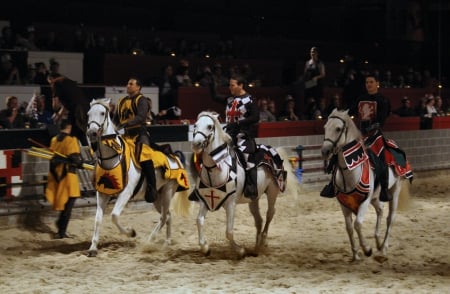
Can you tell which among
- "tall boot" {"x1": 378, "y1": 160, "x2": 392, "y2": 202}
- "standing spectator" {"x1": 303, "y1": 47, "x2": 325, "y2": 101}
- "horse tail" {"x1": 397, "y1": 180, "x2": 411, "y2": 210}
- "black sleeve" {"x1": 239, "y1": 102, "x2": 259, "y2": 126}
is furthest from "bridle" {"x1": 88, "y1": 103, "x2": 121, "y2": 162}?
"standing spectator" {"x1": 303, "y1": 47, "x2": 325, "y2": 101}

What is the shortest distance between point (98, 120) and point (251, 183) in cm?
193

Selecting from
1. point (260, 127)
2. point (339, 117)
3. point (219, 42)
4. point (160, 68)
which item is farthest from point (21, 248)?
point (219, 42)

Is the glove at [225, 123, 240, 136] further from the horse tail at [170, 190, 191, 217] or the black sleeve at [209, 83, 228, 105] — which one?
the horse tail at [170, 190, 191, 217]

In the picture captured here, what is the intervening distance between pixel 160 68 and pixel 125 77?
104 cm

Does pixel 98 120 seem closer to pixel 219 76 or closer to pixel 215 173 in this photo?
pixel 215 173

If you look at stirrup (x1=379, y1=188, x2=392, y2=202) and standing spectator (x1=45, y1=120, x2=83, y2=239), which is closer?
stirrup (x1=379, y1=188, x2=392, y2=202)

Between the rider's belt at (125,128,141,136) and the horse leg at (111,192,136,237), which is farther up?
the rider's belt at (125,128,141,136)

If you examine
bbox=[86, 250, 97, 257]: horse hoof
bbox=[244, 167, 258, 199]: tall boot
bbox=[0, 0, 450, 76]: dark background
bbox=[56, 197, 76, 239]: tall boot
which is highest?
bbox=[0, 0, 450, 76]: dark background

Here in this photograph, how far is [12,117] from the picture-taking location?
1177cm

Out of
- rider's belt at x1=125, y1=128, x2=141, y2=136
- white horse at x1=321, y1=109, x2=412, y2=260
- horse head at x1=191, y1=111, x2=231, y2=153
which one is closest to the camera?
horse head at x1=191, y1=111, x2=231, y2=153

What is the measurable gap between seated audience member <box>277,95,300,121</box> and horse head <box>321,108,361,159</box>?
779cm

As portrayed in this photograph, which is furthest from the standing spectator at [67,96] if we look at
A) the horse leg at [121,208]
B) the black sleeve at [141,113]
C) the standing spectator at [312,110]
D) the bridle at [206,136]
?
the standing spectator at [312,110]

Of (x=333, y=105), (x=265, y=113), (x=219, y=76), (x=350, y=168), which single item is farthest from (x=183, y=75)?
(x=350, y=168)

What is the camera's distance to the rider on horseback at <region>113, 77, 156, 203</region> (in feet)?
31.2
